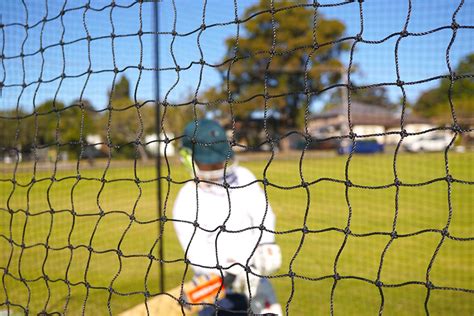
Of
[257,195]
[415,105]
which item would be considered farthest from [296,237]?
[415,105]

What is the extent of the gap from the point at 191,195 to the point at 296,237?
12.3 ft

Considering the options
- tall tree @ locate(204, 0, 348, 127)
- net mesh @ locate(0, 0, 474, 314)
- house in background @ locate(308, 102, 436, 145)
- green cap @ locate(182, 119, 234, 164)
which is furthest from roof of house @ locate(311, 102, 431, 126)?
green cap @ locate(182, 119, 234, 164)

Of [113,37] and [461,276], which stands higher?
[113,37]

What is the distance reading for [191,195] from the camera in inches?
94.0

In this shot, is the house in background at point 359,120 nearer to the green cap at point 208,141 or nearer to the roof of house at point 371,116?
the roof of house at point 371,116

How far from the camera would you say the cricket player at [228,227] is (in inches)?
88.3

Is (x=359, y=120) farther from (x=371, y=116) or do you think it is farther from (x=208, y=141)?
(x=208, y=141)

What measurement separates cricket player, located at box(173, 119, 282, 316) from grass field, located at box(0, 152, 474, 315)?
1.08 feet

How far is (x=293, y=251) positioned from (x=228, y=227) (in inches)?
121

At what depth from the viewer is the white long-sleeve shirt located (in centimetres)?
227

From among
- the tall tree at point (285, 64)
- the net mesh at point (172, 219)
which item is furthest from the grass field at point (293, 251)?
the tall tree at point (285, 64)

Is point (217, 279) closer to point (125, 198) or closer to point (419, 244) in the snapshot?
point (419, 244)

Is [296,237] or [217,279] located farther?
[296,237]

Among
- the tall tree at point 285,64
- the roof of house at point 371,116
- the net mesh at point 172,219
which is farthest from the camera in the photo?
the tall tree at point 285,64
